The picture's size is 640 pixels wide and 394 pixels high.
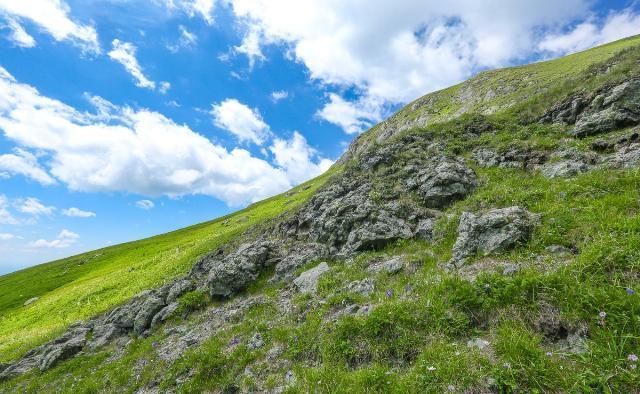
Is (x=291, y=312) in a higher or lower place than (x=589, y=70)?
lower

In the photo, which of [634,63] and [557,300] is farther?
[634,63]

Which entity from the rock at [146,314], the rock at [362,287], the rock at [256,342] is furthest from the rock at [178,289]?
the rock at [362,287]

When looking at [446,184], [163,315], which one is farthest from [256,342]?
[446,184]

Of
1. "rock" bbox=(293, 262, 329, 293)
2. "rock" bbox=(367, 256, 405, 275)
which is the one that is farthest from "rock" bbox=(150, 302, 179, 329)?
"rock" bbox=(367, 256, 405, 275)

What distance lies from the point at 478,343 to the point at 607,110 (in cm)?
1830

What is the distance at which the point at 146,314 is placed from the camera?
20.0 meters

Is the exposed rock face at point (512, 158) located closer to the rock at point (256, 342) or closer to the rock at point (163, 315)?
the rock at point (256, 342)

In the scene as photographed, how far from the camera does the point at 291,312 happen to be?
1320 cm

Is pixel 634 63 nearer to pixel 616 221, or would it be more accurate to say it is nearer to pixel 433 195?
pixel 433 195

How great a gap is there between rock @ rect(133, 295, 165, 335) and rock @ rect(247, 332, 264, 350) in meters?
10.9

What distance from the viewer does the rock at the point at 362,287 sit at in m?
12.0

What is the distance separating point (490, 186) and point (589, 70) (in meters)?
18.1

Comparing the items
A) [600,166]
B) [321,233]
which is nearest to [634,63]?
[600,166]

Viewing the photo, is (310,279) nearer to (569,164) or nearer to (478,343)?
(478,343)
